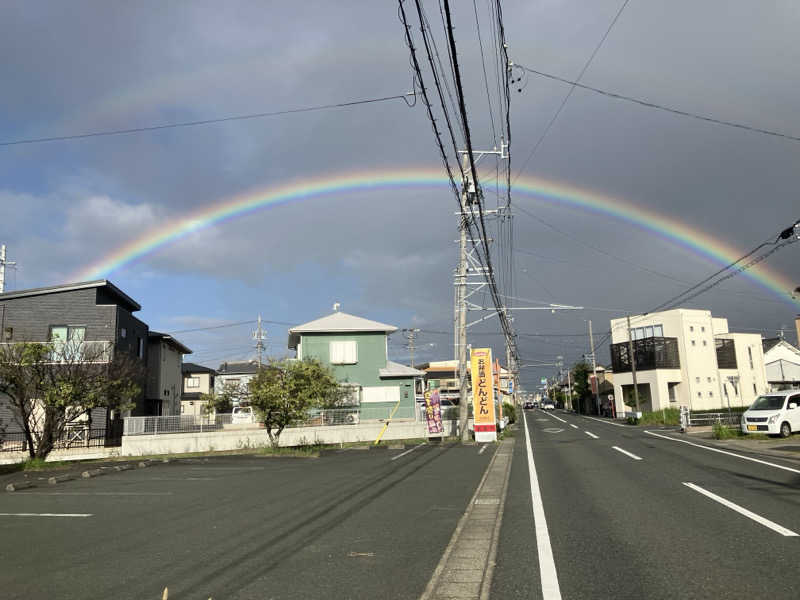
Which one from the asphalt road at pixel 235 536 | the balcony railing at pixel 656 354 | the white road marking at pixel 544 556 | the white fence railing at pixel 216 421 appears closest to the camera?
the white road marking at pixel 544 556

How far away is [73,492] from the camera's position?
12469 mm

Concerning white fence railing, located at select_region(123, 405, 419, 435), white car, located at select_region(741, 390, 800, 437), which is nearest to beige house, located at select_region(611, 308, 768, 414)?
white car, located at select_region(741, 390, 800, 437)

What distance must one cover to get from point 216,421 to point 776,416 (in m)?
22.7

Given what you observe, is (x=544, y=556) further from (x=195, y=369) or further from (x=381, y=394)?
(x=195, y=369)

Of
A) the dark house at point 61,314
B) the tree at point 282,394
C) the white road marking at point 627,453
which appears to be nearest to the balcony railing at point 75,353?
the dark house at point 61,314

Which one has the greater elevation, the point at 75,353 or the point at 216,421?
the point at 75,353

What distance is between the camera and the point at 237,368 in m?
66.9

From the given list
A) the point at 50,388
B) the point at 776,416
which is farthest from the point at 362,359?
the point at 776,416

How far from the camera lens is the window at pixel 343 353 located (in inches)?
1403

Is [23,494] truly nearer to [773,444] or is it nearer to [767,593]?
[767,593]

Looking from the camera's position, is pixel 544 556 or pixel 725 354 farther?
pixel 725 354

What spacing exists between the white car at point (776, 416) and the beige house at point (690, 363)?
2606 cm

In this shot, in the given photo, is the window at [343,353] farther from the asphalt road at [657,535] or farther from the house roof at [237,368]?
the house roof at [237,368]

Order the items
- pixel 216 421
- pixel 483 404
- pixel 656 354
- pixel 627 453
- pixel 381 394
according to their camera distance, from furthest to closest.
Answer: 1. pixel 656 354
2. pixel 381 394
3. pixel 216 421
4. pixel 483 404
5. pixel 627 453
